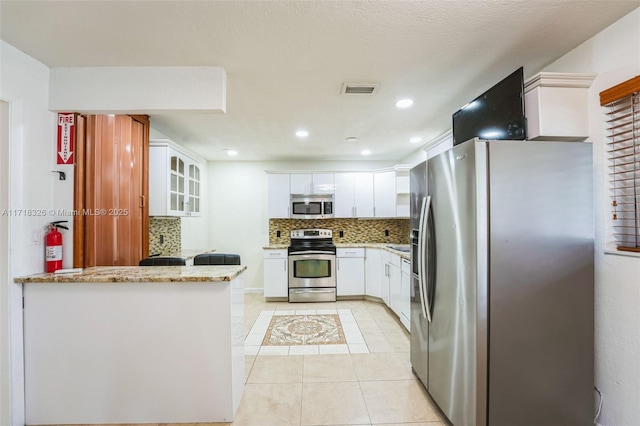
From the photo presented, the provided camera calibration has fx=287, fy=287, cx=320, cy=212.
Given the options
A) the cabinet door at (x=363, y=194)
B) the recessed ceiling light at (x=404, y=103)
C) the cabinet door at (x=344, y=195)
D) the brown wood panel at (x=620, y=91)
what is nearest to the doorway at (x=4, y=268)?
the recessed ceiling light at (x=404, y=103)

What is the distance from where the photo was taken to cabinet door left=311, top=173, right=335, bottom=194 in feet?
16.1

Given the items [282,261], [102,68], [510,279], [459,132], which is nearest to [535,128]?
[459,132]

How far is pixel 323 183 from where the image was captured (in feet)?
16.1

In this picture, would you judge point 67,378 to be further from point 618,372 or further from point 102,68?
point 618,372

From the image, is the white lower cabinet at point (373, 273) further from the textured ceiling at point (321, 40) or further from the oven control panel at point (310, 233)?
the textured ceiling at point (321, 40)

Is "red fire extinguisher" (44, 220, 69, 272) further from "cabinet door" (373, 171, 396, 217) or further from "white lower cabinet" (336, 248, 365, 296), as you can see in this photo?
"cabinet door" (373, 171, 396, 217)

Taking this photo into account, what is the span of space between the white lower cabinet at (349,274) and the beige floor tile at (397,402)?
2338 mm

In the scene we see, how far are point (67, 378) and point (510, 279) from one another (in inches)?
111

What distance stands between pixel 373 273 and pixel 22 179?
4.08 meters

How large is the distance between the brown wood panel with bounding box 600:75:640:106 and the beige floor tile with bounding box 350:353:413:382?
91.9 inches

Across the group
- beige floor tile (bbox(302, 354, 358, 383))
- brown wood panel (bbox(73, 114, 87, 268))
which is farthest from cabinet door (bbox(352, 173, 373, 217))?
brown wood panel (bbox(73, 114, 87, 268))

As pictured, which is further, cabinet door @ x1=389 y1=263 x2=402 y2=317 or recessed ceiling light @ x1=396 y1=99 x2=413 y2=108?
cabinet door @ x1=389 y1=263 x2=402 y2=317

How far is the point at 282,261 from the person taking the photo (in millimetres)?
4656

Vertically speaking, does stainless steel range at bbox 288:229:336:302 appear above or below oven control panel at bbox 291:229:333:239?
below
